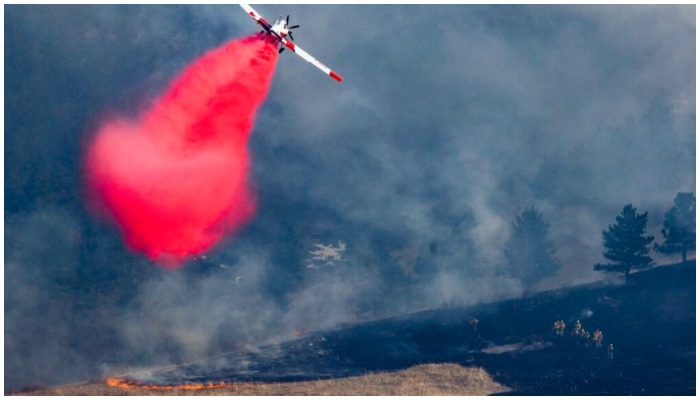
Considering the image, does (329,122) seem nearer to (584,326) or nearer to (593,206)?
(593,206)

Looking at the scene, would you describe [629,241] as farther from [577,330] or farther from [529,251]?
[529,251]

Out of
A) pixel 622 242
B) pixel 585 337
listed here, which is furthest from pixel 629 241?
pixel 585 337

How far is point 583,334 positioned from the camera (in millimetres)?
56375

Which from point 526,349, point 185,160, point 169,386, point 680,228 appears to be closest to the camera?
point 169,386

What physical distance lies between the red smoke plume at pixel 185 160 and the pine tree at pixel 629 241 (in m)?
39.1

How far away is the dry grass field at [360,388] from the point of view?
1919 inches

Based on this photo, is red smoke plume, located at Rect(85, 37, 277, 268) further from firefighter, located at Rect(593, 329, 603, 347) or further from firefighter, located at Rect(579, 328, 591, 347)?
firefighter, located at Rect(593, 329, 603, 347)

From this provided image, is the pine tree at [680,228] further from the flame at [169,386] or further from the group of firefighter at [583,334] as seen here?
the flame at [169,386]

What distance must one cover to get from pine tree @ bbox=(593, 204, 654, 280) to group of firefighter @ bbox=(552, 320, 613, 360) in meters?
9.35

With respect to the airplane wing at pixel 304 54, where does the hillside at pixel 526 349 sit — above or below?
below

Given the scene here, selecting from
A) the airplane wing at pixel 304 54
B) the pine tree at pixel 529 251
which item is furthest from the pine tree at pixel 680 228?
the airplane wing at pixel 304 54

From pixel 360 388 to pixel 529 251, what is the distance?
34.7m

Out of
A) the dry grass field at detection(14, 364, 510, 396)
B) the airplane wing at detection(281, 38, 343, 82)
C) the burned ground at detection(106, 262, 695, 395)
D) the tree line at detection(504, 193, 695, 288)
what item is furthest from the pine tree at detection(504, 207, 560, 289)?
the airplane wing at detection(281, 38, 343, 82)

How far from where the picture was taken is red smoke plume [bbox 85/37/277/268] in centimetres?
6062
